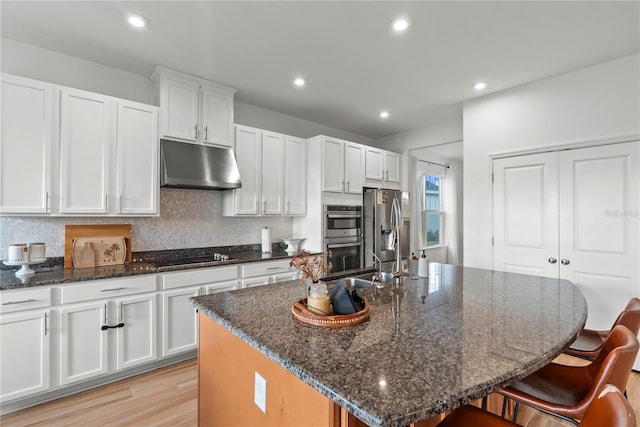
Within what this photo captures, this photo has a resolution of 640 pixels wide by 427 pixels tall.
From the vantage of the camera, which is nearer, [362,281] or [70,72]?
[362,281]

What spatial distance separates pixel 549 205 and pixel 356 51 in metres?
2.51

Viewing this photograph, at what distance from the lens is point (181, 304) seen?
8.89 ft

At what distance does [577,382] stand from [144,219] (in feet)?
11.2

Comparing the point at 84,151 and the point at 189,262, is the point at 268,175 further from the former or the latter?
the point at 84,151

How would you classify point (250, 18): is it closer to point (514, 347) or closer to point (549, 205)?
point (514, 347)

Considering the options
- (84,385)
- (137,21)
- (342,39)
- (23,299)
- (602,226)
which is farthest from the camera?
(602,226)

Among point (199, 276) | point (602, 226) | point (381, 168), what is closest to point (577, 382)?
point (602, 226)

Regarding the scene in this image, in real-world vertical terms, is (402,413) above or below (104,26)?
below

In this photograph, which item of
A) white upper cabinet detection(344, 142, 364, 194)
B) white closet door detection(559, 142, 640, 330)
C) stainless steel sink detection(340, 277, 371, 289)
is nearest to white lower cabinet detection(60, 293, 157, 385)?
stainless steel sink detection(340, 277, 371, 289)

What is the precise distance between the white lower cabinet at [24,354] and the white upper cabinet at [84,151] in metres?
0.84

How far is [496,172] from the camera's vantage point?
3.51 meters

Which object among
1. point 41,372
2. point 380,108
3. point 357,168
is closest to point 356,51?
point 380,108

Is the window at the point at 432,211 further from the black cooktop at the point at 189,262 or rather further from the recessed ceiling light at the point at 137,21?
the recessed ceiling light at the point at 137,21

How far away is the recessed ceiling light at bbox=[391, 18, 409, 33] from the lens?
2206mm
